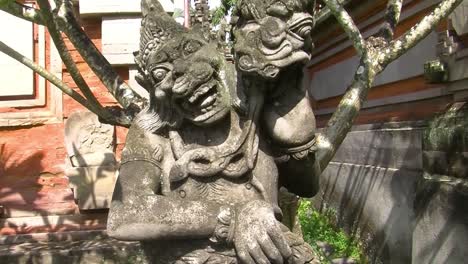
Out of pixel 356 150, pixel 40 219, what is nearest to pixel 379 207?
pixel 356 150

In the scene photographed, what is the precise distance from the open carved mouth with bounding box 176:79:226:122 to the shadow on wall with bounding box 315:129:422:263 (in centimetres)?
309

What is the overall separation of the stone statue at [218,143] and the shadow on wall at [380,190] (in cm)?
294

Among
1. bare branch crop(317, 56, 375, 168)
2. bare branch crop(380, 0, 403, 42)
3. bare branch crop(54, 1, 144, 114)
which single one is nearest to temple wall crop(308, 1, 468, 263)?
bare branch crop(380, 0, 403, 42)

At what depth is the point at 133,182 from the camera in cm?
179

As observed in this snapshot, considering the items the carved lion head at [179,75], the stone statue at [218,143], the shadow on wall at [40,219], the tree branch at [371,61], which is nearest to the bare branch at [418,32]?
the tree branch at [371,61]

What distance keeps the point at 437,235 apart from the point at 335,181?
2.87 meters

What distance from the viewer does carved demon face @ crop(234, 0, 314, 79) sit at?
1628 mm

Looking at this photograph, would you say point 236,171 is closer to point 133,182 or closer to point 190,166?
point 190,166

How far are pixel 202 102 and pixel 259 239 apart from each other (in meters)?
0.48

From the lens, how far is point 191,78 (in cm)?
171

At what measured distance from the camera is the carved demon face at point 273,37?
163 cm

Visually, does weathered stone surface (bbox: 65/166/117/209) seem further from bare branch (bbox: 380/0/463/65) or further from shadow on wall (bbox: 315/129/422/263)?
bare branch (bbox: 380/0/463/65)

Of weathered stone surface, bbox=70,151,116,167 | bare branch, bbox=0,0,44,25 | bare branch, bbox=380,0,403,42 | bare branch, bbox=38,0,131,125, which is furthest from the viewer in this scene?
weathered stone surface, bbox=70,151,116,167

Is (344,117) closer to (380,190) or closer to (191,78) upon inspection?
(191,78)
